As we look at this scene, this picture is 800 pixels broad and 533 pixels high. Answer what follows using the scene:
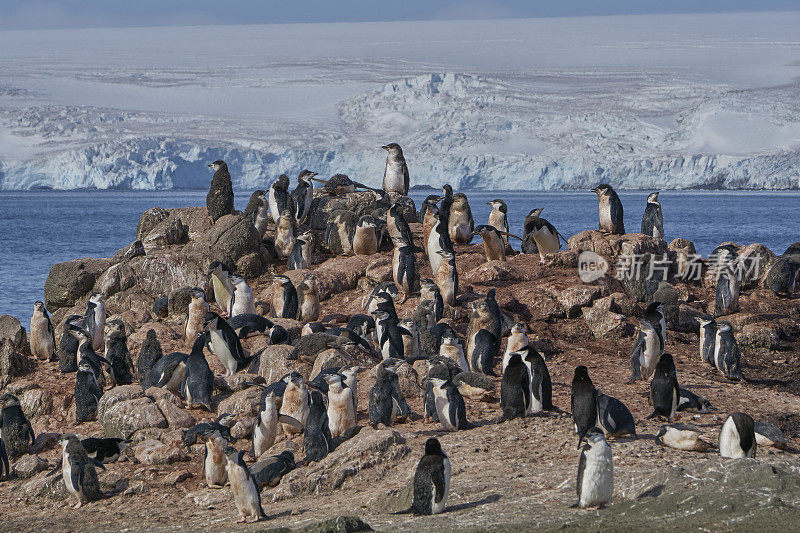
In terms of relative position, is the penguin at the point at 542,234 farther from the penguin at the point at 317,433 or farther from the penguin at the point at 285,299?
the penguin at the point at 317,433

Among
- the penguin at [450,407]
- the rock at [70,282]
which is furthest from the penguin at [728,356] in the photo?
the rock at [70,282]

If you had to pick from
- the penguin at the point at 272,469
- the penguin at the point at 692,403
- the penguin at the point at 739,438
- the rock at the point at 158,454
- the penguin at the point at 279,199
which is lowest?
the rock at the point at 158,454

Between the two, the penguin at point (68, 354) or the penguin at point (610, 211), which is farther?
the penguin at point (610, 211)

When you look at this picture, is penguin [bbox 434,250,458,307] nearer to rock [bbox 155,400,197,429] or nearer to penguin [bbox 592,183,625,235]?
penguin [bbox 592,183,625,235]

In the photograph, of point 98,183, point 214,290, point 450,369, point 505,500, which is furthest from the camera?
point 98,183

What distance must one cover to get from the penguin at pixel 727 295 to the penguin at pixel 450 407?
686cm

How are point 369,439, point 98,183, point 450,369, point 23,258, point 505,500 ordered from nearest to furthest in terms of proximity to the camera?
1. point 505,500
2. point 369,439
3. point 450,369
4. point 23,258
5. point 98,183

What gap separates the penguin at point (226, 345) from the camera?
10773 mm

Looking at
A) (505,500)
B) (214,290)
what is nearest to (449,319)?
(214,290)

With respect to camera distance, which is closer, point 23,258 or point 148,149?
point 23,258

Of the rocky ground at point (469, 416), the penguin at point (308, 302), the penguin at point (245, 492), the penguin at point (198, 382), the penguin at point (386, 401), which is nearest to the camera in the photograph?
the rocky ground at point (469, 416)

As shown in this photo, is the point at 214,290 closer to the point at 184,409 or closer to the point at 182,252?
the point at 182,252

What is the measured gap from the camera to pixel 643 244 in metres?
14.7

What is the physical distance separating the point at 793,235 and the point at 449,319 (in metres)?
38.9
